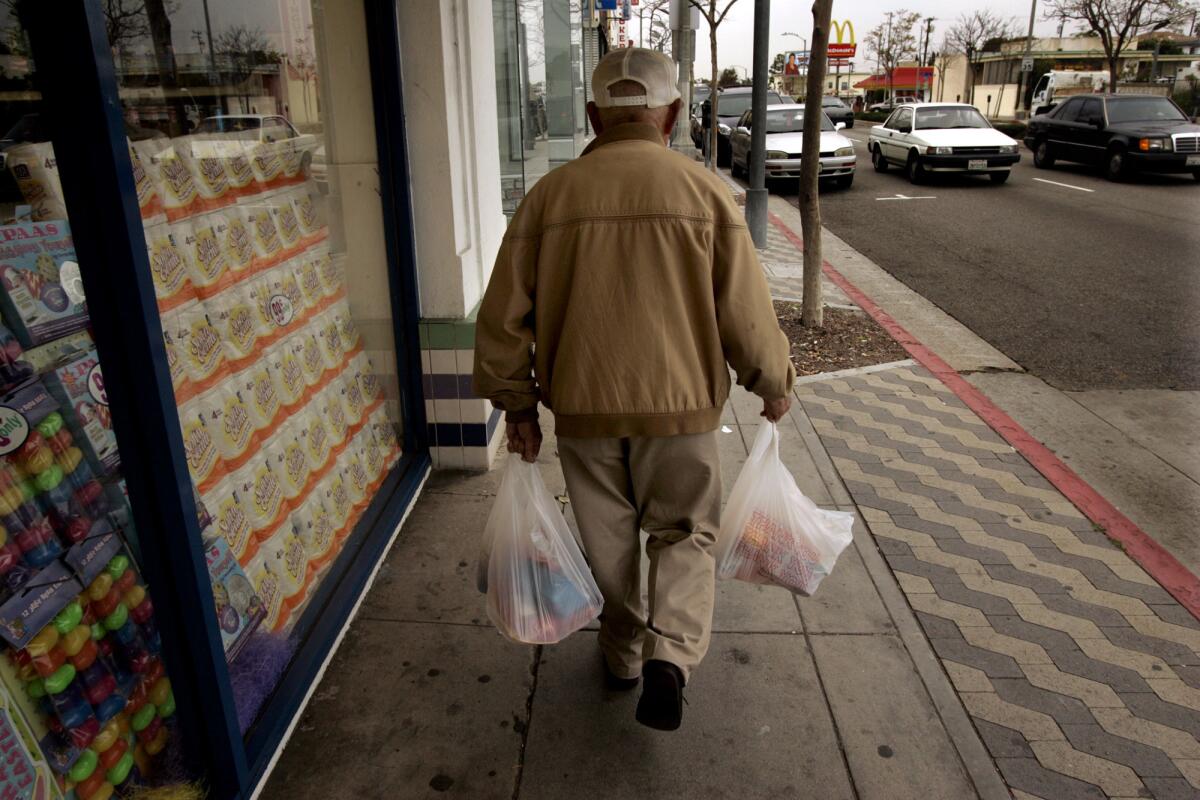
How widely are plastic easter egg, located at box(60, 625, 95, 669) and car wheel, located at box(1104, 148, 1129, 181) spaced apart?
1981 centimetres

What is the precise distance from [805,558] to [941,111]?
18136 millimetres

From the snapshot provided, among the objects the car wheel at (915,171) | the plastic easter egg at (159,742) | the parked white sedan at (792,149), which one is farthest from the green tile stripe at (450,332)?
the car wheel at (915,171)

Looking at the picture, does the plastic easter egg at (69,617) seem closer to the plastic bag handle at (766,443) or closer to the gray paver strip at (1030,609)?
the plastic bag handle at (766,443)

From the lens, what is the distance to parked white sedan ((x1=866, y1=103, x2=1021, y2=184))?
56.7ft

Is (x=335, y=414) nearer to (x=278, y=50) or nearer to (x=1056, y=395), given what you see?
(x=278, y=50)

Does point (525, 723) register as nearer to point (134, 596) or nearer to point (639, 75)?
point (134, 596)

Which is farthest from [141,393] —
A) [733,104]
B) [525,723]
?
[733,104]

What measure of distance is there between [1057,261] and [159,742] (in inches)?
432

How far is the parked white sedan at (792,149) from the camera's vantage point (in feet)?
53.3

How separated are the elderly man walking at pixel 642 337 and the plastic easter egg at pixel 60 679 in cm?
123

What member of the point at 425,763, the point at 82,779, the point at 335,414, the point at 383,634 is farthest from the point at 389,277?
the point at 82,779

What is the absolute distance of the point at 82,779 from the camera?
79.9 inches

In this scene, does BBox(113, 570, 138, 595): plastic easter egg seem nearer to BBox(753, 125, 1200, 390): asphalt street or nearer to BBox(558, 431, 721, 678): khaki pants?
BBox(558, 431, 721, 678): khaki pants

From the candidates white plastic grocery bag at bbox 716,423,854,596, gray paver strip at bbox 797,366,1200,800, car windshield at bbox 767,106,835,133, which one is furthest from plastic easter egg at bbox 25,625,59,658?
car windshield at bbox 767,106,835,133
